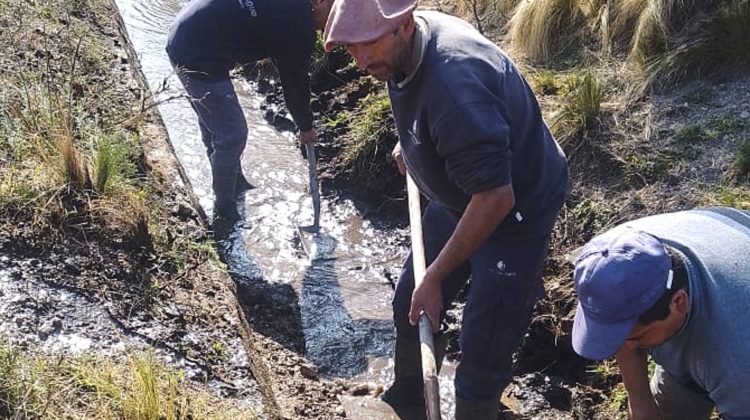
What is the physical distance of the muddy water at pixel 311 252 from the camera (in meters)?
5.25

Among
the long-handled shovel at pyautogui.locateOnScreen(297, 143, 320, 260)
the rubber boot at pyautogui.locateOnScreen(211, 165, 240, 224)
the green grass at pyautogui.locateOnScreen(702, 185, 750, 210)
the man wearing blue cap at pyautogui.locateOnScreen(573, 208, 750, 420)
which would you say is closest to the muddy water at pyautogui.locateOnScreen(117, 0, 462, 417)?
the long-handled shovel at pyautogui.locateOnScreen(297, 143, 320, 260)

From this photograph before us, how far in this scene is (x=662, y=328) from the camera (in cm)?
252

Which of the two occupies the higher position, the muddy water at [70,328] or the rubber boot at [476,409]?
the muddy water at [70,328]

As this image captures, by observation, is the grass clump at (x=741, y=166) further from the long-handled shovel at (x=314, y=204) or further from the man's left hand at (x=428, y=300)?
the long-handled shovel at (x=314, y=204)

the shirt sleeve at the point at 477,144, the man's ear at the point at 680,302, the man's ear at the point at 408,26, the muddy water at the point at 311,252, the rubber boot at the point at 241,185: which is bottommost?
the muddy water at the point at 311,252

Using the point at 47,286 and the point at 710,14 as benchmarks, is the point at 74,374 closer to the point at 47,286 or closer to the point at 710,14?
the point at 47,286

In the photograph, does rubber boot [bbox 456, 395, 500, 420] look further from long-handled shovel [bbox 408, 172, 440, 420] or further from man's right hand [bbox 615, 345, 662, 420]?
man's right hand [bbox 615, 345, 662, 420]

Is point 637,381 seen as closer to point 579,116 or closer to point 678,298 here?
point 678,298

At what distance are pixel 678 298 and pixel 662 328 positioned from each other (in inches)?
4.6

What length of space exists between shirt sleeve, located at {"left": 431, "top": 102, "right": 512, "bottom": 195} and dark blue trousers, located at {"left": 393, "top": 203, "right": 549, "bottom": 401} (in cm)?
53

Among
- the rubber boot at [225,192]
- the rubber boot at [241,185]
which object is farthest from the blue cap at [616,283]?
the rubber boot at [241,185]

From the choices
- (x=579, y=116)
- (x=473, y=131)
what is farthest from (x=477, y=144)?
(x=579, y=116)

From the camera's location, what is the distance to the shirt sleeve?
2.92 m

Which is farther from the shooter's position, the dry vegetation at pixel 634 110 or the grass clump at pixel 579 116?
the grass clump at pixel 579 116
